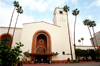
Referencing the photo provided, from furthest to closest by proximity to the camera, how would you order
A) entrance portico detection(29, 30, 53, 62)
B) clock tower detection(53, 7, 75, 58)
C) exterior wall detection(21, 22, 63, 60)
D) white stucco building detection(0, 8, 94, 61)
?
clock tower detection(53, 7, 75, 58) → entrance portico detection(29, 30, 53, 62) → exterior wall detection(21, 22, 63, 60) → white stucco building detection(0, 8, 94, 61)

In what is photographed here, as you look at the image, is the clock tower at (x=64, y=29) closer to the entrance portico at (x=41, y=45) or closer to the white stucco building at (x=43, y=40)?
the white stucco building at (x=43, y=40)

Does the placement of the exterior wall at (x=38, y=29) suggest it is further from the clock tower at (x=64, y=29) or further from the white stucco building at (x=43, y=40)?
the clock tower at (x=64, y=29)

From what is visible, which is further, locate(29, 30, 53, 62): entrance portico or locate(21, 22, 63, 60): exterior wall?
locate(29, 30, 53, 62): entrance portico

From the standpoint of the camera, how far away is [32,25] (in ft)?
70.4

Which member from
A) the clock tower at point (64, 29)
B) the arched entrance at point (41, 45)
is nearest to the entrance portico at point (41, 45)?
the arched entrance at point (41, 45)

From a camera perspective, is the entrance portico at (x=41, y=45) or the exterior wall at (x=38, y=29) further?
the entrance portico at (x=41, y=45)

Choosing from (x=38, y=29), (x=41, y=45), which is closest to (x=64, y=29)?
(x=38, y=29)

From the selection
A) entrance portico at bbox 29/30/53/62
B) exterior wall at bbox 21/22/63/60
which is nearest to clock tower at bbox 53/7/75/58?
exterior wall at bbox 21/22/63/60

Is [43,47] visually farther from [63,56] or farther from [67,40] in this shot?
[67,40]

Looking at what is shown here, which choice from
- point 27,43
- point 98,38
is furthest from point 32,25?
point 98,38

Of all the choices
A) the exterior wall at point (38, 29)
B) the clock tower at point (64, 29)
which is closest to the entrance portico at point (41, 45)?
the exterior wall at point (38, 29)

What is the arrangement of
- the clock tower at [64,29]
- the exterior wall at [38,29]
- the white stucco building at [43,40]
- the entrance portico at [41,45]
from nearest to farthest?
the white stucco building at [43,40], the exterior wall at [38,29], the entrance portico at [41,45], the clock tower at [64,29]

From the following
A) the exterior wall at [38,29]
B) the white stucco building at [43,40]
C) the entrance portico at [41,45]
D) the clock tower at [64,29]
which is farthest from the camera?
the clock tower at [64,29]

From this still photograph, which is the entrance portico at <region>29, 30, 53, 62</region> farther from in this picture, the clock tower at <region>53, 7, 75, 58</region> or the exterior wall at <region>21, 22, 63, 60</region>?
the clock tower at <region>53, 7, 75, 58</region>
